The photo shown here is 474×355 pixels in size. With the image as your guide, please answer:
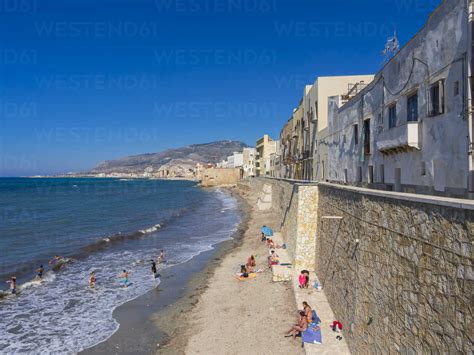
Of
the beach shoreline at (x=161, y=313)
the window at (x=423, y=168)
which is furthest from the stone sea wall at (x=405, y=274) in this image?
the beach shoreline at (x=161, y=313)

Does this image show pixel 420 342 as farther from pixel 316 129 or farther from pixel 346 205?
pixel 316 129

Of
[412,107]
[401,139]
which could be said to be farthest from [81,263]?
[412,107]

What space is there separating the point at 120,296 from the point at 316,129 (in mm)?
16119

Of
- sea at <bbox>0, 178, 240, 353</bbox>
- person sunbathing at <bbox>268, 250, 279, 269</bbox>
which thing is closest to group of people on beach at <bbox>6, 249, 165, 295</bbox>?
sea at <bbox>0, 178, 240, 353</bbox>

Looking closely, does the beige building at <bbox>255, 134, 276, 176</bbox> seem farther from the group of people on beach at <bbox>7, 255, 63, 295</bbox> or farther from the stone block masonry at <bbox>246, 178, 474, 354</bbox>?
the stone block masonry at <bbox>246, 178, 474, 354</bbox>

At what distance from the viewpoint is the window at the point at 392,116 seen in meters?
11.0

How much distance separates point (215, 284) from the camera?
57.0ft

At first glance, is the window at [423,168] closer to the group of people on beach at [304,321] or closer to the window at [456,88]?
the window at [456,88]

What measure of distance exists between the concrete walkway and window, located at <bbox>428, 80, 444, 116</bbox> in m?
6.14

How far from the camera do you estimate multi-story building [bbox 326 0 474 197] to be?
729cm

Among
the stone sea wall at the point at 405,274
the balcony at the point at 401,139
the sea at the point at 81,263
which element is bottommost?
the sea at the point at 81,263

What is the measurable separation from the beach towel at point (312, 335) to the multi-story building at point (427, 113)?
4.66 meters

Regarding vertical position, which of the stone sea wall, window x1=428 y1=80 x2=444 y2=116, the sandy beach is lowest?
the sandy beach

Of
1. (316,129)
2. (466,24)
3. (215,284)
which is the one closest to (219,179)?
(316,129)
